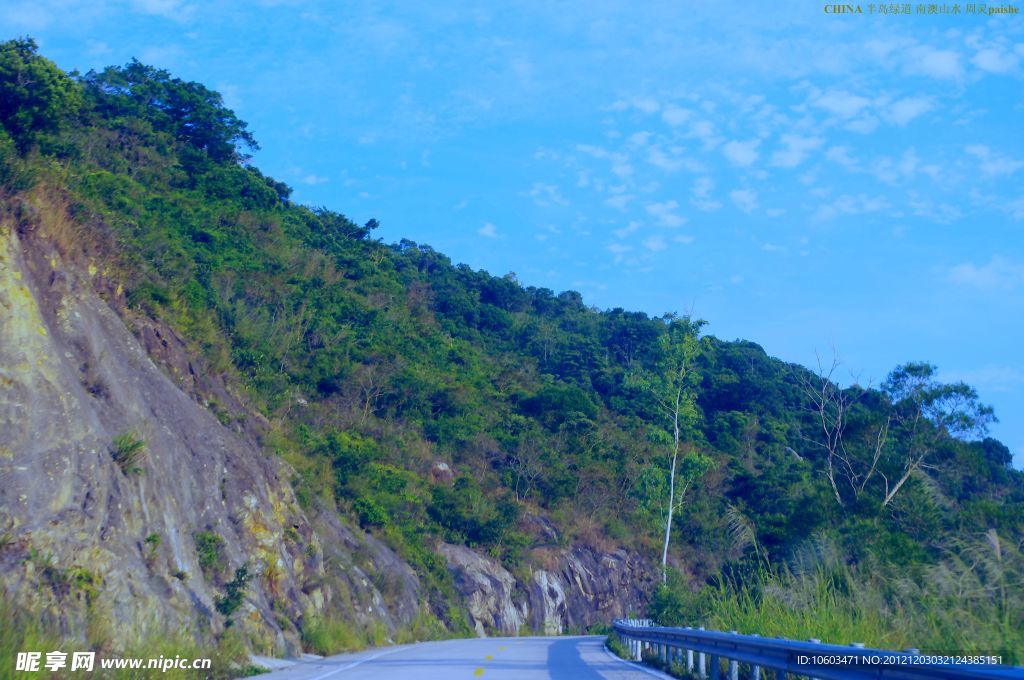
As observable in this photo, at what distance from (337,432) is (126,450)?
25051mm

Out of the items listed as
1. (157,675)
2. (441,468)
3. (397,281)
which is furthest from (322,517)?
(397,281)

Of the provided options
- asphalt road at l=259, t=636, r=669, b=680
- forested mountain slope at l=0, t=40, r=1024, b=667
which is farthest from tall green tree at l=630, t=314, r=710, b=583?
asphalt road at l=259, t=636, r=669, b=680

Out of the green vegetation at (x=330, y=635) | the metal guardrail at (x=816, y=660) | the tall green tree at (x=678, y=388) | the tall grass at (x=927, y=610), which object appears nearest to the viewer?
the metal guardrail at (x=816, y=660)

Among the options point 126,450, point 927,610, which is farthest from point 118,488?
point 927,610

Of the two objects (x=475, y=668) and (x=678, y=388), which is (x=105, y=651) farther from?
(x=678, y=388)

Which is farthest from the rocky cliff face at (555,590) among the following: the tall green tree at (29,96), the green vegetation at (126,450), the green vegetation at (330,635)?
the tall green tree at (29,96)

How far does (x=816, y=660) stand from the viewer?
9078 mm

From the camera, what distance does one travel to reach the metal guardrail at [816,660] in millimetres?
6770

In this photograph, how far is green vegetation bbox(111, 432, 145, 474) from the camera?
17328 mm

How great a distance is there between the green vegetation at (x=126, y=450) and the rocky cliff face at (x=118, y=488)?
0.04 m

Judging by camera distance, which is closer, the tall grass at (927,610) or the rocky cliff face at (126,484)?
the tall grass at (927,610)

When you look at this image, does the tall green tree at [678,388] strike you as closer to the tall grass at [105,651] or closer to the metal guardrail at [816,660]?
the metal guardrail at [816,660]

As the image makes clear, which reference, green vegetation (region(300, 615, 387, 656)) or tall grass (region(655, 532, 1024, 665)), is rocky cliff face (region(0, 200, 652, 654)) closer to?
green vegetation (region(300, 615, 387, 656))

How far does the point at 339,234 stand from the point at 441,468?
30.2 m
